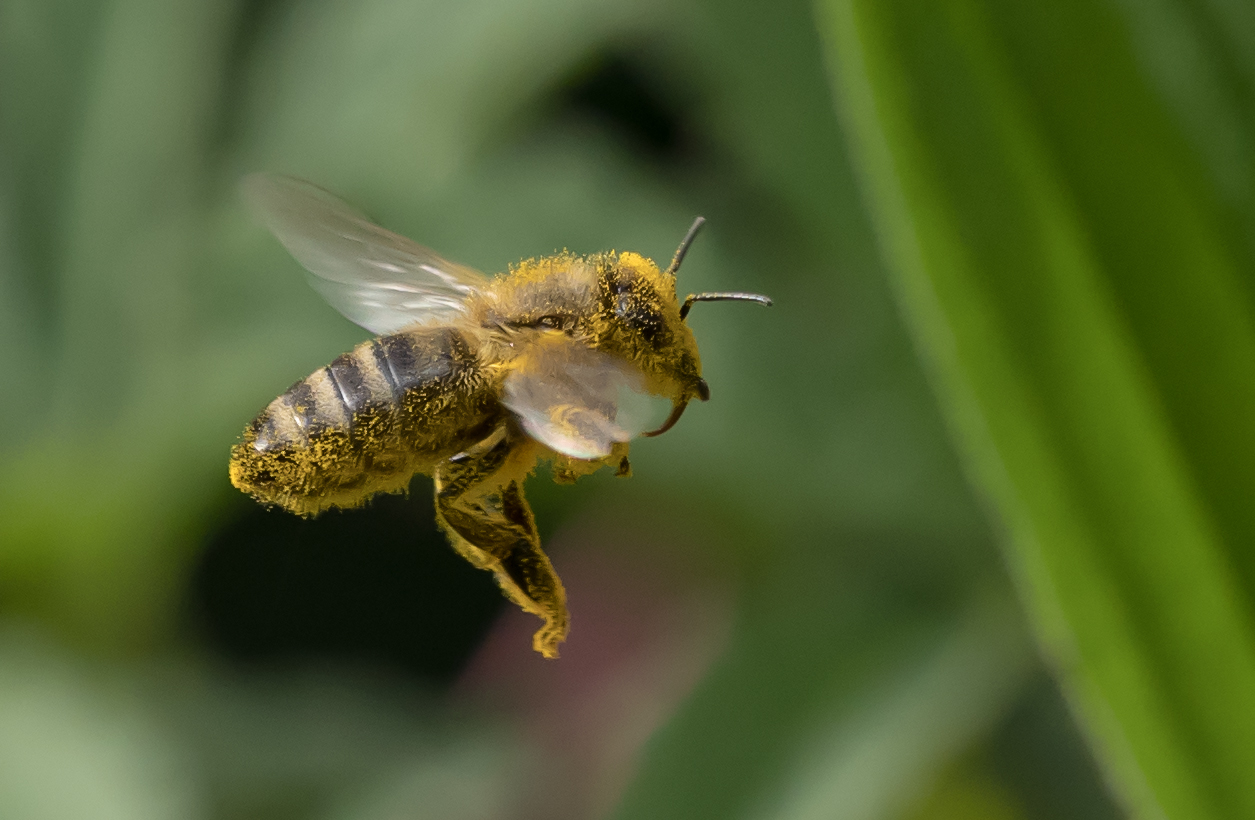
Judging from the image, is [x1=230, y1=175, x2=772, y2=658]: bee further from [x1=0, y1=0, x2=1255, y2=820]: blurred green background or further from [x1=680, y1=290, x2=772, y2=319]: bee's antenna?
[x1=0, y1=0, x2=1255, y2=820]: blurred green background

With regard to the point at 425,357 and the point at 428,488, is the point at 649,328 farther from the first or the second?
the point at 428,488

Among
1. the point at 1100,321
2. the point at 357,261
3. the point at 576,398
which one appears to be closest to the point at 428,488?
the point at 357,261

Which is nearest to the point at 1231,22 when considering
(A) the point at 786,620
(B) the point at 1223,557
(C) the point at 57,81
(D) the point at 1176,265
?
(D) the point at 1176,265

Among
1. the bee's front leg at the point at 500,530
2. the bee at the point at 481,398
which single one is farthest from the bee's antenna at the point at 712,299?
the bee's front leg at the point at 500,530

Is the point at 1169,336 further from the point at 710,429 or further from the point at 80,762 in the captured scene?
the point at 80,762

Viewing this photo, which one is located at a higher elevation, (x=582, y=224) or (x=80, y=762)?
(x=582, y=224)

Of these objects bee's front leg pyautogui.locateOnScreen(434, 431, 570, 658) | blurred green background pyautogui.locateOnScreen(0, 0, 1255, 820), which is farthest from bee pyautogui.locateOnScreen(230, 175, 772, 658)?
blurred green background pyautogui.locateOnScreen(0, 0, 1255, 820)
